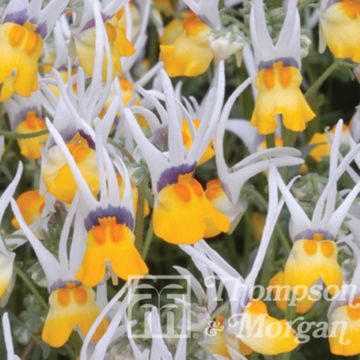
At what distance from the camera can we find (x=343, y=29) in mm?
1624

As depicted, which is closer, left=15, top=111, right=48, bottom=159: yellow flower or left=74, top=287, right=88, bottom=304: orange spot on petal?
left=74, top=287, right=88, bottom=304: orange spot on petal

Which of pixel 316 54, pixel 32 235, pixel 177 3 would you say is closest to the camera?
pixel 32 235

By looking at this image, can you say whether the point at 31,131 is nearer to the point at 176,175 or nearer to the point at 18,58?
the point at 18,58

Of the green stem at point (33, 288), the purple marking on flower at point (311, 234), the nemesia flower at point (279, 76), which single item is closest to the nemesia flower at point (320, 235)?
the purple marking on flower at point (311, 234)

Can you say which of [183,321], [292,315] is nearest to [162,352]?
[183,321]

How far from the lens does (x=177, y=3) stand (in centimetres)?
251

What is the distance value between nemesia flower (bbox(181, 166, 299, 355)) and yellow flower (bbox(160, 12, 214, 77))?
0.27m

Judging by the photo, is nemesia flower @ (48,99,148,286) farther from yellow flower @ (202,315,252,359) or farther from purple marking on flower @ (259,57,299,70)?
purple marking on flower @ (259,57,299,70)

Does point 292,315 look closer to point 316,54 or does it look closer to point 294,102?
point 294,102

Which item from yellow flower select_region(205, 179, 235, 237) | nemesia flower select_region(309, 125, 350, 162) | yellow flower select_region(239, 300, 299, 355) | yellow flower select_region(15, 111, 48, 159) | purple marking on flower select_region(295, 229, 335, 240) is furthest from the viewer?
nemesia flower select_region(309, 125, 350, 162)

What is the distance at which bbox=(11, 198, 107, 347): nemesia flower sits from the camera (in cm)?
149

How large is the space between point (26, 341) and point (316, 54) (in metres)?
0.88

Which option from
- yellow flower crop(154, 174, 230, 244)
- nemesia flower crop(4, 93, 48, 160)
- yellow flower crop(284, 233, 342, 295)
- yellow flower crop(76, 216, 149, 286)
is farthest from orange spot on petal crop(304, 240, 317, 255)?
nemesia flower crop(4, 93, 48, 160)

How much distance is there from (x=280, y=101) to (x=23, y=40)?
347 mm
